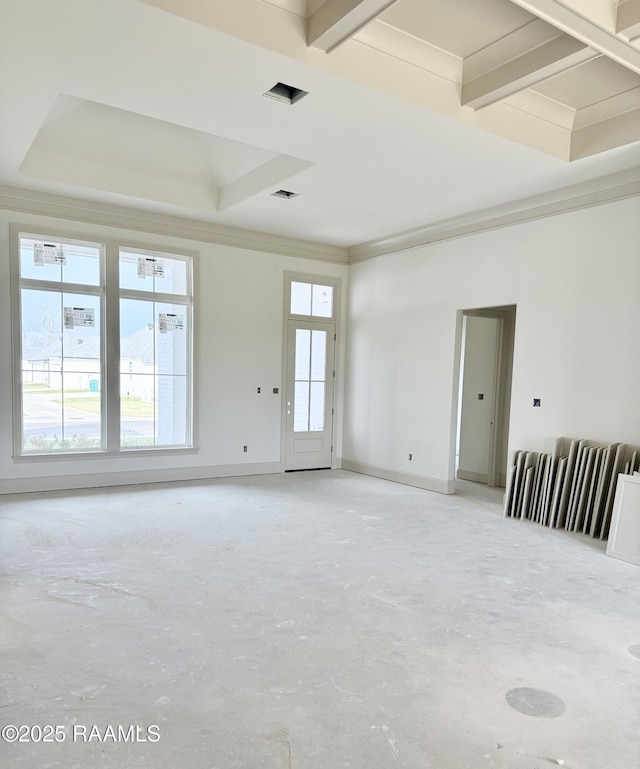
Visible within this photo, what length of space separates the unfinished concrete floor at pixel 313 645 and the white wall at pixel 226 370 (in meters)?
1.39

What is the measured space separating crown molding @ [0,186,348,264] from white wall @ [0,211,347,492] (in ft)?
0.27

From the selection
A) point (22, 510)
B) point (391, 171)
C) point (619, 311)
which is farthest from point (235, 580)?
point (619, 311)

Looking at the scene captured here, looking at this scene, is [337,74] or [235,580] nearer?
[337,74]

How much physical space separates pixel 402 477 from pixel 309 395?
1820mm

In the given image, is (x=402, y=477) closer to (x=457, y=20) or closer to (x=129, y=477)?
(x=129, y=477)

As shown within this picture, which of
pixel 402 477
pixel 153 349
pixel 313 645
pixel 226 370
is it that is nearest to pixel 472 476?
pixel 402 477

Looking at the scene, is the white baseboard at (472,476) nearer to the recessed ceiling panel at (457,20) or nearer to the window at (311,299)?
the window at (311,299)

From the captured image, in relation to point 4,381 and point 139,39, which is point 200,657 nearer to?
point 139,39

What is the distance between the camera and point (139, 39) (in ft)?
9.53

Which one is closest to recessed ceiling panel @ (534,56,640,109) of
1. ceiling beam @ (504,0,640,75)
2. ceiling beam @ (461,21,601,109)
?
ceiling beam @ (504,0,640,75)

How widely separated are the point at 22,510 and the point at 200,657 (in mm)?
3369

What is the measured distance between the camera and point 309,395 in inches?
299

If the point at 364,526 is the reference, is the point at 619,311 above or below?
above

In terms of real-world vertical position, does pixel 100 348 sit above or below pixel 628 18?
below
